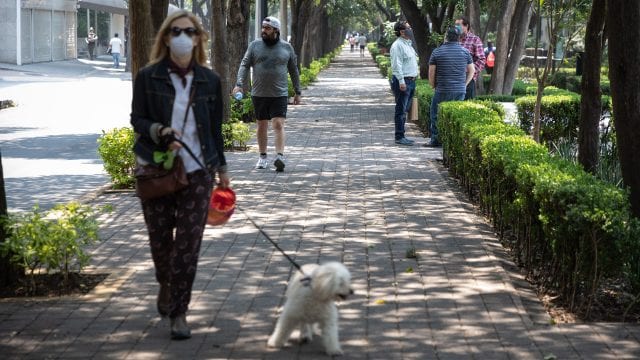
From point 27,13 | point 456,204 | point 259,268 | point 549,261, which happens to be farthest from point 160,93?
point 27,13

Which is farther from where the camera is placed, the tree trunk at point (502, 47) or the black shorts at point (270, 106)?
the tree trunk at point (502, 47)

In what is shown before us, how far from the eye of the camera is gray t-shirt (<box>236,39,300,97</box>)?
523 inches

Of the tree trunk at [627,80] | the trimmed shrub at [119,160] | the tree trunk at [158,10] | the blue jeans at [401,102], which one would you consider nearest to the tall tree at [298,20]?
the blue jeans at [401,102]

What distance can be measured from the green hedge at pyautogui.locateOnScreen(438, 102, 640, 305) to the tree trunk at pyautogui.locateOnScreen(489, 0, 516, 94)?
48.6 feet

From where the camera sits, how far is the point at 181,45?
19.7 ft

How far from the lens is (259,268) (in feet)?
26.2

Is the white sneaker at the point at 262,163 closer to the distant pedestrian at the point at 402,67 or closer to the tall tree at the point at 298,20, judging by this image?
the distant pedestrian at the point at 402,67

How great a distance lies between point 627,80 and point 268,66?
18.4 feet

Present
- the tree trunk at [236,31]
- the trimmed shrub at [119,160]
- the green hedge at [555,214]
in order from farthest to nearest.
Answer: the tree trunk at [236,31], the trimmed shrub at [119,160], the green hedge at [555,214]

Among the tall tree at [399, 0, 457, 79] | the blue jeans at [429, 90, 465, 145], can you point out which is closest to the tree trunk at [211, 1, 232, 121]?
the blue jeans at [429, 90, 465, 145]

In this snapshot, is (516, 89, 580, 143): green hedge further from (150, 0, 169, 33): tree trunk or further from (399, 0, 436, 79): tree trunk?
(399, 0, 436, 79): tree trunk

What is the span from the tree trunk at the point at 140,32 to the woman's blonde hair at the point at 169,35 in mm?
5573

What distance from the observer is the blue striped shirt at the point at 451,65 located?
16.1 metres

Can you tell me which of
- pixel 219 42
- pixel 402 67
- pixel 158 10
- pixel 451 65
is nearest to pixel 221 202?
pixel 158 10
